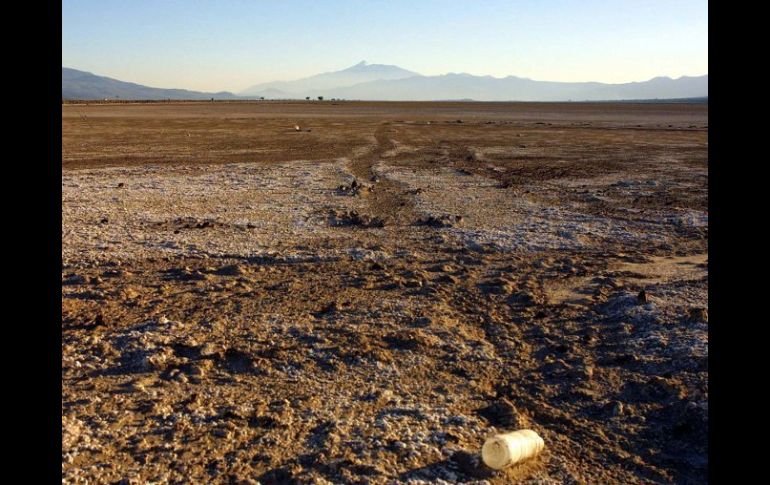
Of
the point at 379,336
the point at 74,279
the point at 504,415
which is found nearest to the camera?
the point at 504,415

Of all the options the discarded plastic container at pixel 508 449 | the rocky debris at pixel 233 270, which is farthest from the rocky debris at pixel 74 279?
the discarded plastic container at pixel 508 449

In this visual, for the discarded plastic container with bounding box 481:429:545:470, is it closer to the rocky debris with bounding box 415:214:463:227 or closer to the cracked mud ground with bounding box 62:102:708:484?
the cracked mud ground with bounding box 62:102:708:484

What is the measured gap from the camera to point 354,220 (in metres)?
9.50

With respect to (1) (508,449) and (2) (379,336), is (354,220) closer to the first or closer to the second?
(2) (379,336)

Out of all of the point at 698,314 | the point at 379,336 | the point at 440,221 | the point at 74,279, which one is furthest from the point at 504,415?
the point at 440,221

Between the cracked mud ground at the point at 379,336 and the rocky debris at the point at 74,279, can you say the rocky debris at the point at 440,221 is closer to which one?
the cracked mud ground at the point at 379,336

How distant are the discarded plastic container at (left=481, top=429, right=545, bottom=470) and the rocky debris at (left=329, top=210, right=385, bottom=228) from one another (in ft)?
19.8

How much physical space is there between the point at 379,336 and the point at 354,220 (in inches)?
178

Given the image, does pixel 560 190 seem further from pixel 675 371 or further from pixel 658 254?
pixel 675 371

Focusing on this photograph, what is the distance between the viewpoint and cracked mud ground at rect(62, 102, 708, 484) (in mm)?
3439

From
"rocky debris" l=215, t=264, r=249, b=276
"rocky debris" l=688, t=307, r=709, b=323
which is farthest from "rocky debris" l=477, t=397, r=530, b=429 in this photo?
"rocky debris" l=215, t=264, r=249, b=276

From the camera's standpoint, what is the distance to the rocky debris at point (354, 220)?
9.34 metres
